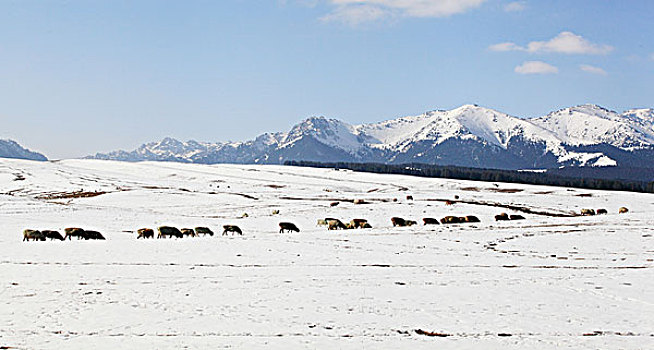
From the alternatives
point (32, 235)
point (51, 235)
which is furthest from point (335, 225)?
point (32, 235)

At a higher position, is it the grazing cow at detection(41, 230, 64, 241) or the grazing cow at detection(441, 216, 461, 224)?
the grazing cow at detection(441, 216, 461, 224)

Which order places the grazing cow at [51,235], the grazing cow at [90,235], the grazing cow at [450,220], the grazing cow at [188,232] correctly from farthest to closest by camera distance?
the grazing cow at [450,220], the grazing cow at [188,232], the grazing cow at [90,235], the grazing cow at [51,235]

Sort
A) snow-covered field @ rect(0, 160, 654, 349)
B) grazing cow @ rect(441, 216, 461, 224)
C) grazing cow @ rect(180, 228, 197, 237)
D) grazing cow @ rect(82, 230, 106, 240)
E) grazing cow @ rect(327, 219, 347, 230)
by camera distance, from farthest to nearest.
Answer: grazing cow @ rect(441, 216, 461, 224), grazing cow @ rect(327, 219, 347, 230), grazing cow @ rect(180, 228, 197, 237), grazing cow @ rect(82, 230, 106, 240), snow-covered field @ rect(0, 160, 654, 349)

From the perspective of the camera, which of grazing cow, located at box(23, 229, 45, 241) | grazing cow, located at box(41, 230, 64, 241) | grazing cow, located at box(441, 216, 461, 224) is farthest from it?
grazing cow, located at box(441, 216, 461, 224)

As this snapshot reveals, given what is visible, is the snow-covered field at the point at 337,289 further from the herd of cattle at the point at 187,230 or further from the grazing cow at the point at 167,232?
the grazing cow at the point at 167,232

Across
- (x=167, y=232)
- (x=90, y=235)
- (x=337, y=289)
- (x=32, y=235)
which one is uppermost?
(x=337, y=289)

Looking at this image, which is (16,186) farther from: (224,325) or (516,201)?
(224,325)

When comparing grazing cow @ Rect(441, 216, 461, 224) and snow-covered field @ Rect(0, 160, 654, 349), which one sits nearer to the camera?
snow-covered field @ Rect(0, 160, 654, 349)

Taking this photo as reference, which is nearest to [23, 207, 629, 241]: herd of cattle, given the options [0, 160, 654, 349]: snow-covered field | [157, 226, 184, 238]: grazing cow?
[157, 226, 184, 238]: grazing cow

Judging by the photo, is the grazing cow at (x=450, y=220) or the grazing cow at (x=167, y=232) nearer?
the grazing cow at (x=167, y=232)

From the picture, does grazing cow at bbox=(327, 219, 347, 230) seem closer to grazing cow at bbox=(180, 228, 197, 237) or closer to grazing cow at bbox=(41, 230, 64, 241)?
grazing cow at bbox=(180, 228, 197, 237)

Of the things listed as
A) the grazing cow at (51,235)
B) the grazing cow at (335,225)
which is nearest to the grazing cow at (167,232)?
the grazing cow at (51,235)

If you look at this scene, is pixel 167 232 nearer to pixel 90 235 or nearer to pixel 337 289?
pixel 90 235

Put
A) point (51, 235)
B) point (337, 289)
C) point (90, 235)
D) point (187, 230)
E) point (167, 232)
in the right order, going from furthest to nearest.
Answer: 1. point (187, 230)
2. point (167, 232)
3. point (90, 235)
4. point (51, 235)
5. point (337, 289)
